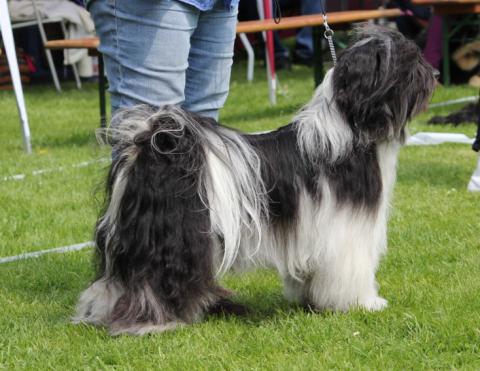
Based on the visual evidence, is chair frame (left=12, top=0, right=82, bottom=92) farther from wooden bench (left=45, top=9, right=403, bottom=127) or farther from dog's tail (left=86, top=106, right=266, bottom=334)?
dog's tail (left=86, top=106, right=266, bottom=334)

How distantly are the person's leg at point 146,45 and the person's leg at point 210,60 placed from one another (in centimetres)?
14

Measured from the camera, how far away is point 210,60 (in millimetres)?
3516

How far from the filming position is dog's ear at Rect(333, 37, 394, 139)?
3145 millimetres

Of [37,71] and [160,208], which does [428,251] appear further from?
[37,71]

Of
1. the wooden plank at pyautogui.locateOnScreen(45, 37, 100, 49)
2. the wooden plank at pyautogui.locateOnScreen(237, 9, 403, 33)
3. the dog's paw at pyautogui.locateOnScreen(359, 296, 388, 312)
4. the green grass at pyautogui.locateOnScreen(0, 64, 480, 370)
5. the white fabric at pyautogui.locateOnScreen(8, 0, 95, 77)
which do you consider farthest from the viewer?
the white fabric at pyautogui.locateOnScreen(8, 0, 95, 77)

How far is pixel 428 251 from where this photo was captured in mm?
4270

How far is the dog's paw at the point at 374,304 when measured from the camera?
3.42 m

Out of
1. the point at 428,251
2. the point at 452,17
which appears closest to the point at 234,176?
the point at 428,251

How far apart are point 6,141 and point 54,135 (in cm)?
45

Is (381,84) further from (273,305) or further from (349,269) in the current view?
(273,305)

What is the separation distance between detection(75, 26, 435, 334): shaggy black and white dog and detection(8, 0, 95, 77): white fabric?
301 inches

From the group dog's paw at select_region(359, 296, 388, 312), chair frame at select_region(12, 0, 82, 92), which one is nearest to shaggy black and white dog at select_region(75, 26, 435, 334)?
dog's paw at select_region(359, 296, 388, 312)

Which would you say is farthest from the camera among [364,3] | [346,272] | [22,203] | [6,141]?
[364,3]

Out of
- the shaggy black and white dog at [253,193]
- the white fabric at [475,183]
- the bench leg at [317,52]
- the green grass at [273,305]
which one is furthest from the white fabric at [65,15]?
the shaggy black and white dog at [253,193]
